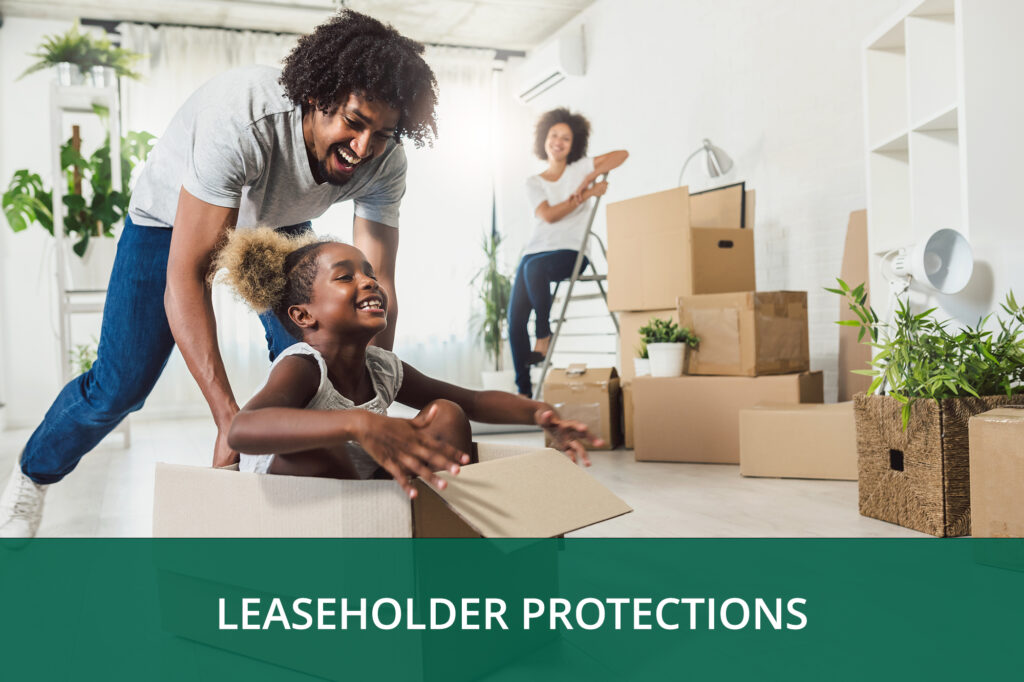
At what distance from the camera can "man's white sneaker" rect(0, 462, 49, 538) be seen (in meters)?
1.52

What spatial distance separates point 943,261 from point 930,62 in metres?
0.56

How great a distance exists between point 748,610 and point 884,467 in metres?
0.73

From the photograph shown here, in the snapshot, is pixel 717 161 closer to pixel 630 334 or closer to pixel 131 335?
pixel 630 334

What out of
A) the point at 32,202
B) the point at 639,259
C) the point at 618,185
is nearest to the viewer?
the point at 639,259

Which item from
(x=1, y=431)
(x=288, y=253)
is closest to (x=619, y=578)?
(x=288, y=253)

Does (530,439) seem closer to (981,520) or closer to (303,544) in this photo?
(981,520)

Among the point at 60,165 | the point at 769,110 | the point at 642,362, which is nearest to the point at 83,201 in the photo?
the point at 60,165

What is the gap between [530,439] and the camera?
3.39 metres

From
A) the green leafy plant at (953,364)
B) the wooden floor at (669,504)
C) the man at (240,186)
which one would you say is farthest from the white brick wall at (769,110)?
the man at (240,186)

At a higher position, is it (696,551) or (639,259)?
(639,259)

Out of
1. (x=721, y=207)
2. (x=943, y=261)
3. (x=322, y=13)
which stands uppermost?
(x=322, y=13)

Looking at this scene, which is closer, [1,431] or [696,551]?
[696,551]

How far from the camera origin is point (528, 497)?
33.6 inches

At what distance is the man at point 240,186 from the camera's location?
1.09 m
